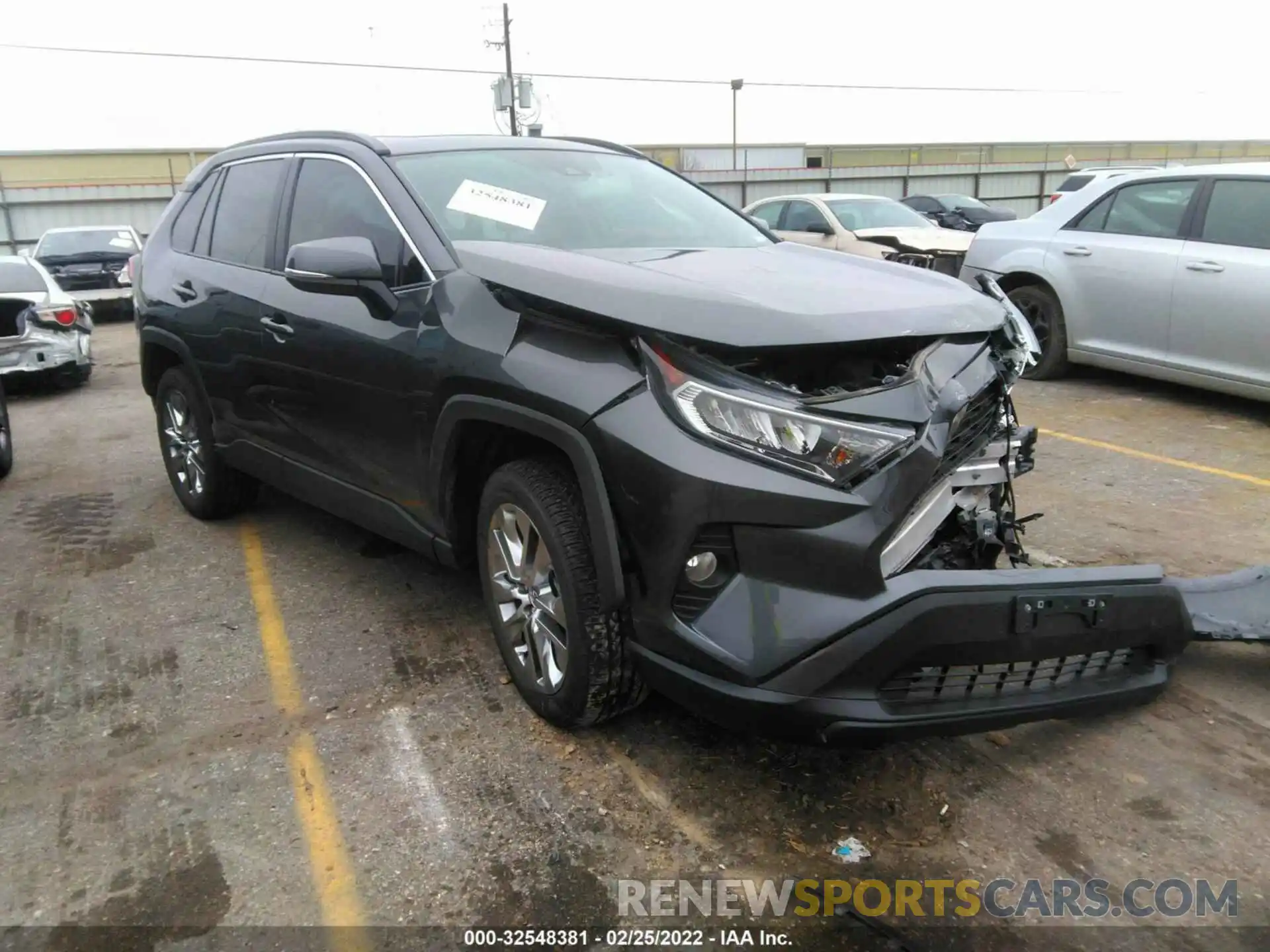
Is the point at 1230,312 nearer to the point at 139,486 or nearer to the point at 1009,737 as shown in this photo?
the point at 1009,737

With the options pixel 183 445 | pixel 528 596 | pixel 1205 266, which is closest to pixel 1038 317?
pixel 1205 266

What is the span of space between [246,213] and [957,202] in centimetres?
2068

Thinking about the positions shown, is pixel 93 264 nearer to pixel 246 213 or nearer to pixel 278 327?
pixel 246 213

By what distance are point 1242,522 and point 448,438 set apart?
386cm

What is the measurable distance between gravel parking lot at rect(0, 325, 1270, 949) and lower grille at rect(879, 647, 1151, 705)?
0.41 metres

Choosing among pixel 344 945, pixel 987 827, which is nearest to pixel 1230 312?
pixel 987 827

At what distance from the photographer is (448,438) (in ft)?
10.2

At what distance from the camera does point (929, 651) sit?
2291mm

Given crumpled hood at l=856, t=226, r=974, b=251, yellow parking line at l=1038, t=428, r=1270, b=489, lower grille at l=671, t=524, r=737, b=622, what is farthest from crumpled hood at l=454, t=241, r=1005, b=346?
crumpled hood at l=856, t=226, r=974, b=251

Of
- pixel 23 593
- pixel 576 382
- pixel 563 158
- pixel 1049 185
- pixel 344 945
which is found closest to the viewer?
pixel 344 945

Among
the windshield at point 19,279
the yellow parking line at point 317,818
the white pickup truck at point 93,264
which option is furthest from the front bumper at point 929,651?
the white pickup truck at point 93,264

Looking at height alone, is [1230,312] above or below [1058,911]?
above

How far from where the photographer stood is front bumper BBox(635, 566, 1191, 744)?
7.47 feet

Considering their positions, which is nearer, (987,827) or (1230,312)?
(987,827)
